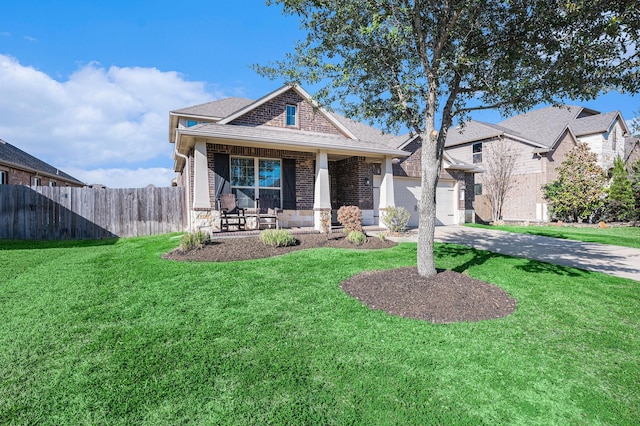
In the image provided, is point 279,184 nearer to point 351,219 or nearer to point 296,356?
point 351,219

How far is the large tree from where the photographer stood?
4.33 metres

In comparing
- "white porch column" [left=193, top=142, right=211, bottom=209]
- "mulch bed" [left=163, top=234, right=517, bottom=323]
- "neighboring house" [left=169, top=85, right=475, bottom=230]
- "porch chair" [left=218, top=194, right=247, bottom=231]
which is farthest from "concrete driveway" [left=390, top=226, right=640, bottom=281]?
"white porch column" [left=193, top=142, right=211, bottom=209]

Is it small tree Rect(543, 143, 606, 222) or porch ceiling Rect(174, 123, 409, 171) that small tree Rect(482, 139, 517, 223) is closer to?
small tree Rect(543, 143, 606, 222)

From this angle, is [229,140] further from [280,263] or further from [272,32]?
[280,263]

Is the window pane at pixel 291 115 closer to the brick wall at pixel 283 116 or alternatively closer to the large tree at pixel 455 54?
the brick wall at pixel 283 116

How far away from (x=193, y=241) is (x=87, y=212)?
7.17 metres

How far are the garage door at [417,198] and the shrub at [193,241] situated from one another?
910 cm

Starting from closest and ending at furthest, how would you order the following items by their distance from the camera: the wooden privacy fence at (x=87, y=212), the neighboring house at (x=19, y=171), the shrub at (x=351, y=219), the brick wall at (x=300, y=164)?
1. the shrub at (x=351, y=219)
2. the brick wall at (x=300, y=164)
3. the wooden privacy fence at (x=87, y=212)
4. the neighboring house at (x=19, y=171)

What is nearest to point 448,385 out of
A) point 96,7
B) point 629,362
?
point 629,362

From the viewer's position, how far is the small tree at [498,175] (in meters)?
19.5

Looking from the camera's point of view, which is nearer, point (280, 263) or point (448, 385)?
point (448, 385)

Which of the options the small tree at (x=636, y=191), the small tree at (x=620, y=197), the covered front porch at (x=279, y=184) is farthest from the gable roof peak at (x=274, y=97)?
the small tree at (x=636, y=191)

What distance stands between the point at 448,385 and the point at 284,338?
1.70 m

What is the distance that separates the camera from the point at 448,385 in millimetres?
2641
